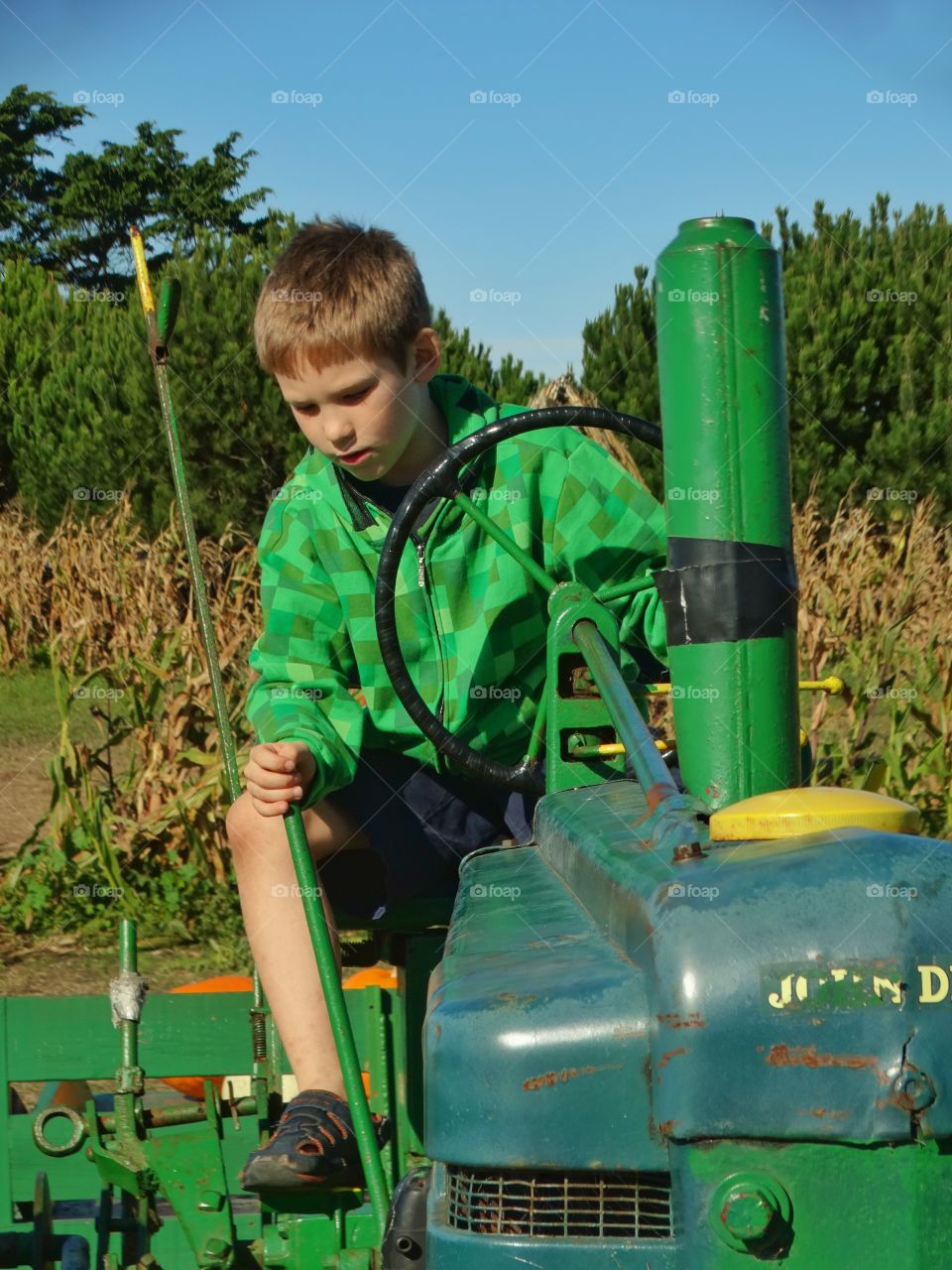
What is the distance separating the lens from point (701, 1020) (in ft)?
3.58

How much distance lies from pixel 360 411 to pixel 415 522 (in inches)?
9.4

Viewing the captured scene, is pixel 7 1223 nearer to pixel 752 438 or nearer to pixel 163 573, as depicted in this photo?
pixel 752 438

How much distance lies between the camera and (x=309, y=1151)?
6.25 ft

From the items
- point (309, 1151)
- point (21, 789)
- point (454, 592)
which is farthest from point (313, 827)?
point (21, 789)

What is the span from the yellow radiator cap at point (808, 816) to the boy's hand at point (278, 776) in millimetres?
849

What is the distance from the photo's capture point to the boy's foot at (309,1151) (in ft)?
6.11

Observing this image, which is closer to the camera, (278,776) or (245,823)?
(278,776)

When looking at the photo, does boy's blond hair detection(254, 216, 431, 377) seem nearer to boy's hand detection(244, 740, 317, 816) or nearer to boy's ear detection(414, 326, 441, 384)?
boy's ear detection(414, 326, 441, 384)

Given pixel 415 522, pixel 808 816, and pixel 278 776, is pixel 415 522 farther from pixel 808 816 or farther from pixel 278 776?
pixel 808 816

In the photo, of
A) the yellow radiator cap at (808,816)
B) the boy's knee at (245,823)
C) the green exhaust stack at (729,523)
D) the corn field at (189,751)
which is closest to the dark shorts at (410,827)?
the boy's knee at (245,823)

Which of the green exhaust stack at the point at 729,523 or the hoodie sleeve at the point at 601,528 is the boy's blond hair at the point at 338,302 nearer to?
the hoodie sleeve at the point at 601,528

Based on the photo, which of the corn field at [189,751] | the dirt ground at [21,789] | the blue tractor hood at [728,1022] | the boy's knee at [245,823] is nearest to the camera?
the blue tractor hood at [728,1022]

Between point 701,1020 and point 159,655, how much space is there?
4.97 meters

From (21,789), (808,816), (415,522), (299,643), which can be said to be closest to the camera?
(808,816)
